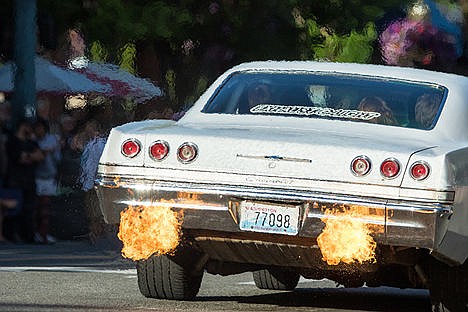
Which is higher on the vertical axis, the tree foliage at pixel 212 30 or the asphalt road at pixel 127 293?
the tree foliage at pixel 212 30

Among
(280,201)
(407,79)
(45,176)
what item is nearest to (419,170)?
(280,201)

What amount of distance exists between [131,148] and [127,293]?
1.88m

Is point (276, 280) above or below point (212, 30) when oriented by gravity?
below

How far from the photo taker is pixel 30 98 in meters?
24.0

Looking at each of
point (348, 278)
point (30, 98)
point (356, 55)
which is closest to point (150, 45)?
point (356, 55)

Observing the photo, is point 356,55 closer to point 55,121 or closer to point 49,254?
point 55,121

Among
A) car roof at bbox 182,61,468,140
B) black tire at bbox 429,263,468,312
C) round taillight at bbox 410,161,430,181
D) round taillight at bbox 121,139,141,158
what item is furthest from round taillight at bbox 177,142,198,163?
black tire at bbox 429,263,468,312

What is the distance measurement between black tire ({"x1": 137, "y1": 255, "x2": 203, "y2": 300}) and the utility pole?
40.7 ft

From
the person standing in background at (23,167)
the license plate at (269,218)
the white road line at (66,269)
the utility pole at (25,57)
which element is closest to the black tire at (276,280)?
the white road line at (66,269)

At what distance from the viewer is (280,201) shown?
34.0 feet

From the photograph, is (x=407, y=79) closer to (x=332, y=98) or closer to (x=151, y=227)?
(x=332, y=98)

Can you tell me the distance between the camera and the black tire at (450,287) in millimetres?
10820

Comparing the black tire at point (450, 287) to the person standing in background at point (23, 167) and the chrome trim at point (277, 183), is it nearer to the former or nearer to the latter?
the chrome trim at point (277, 183)

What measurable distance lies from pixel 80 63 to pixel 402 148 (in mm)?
22680
